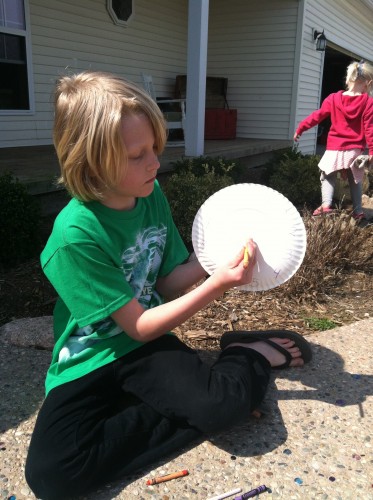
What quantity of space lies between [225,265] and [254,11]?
9.36 meters

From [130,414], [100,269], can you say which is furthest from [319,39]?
[130,414]

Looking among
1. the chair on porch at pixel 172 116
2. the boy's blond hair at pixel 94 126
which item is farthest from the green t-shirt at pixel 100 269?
the chair on porch at pixel 172 116

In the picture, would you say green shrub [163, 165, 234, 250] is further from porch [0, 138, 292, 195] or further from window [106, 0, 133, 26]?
window [106, 0, 133, 26]

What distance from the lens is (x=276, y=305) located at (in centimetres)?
294

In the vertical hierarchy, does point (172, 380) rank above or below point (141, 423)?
above

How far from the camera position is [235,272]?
1.50m

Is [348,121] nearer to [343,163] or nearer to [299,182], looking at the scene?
[343,163]

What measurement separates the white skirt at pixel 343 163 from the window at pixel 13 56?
4.07m

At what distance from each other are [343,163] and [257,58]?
18.2 ft

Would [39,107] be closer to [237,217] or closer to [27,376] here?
[27,376]

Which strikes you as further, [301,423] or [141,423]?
[301,423]

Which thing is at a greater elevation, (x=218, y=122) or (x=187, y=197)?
(x=218, y=122)

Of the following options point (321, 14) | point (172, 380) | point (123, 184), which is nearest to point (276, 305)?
point (172, 380)

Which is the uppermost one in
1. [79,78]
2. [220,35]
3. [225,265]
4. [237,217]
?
[220,35]
